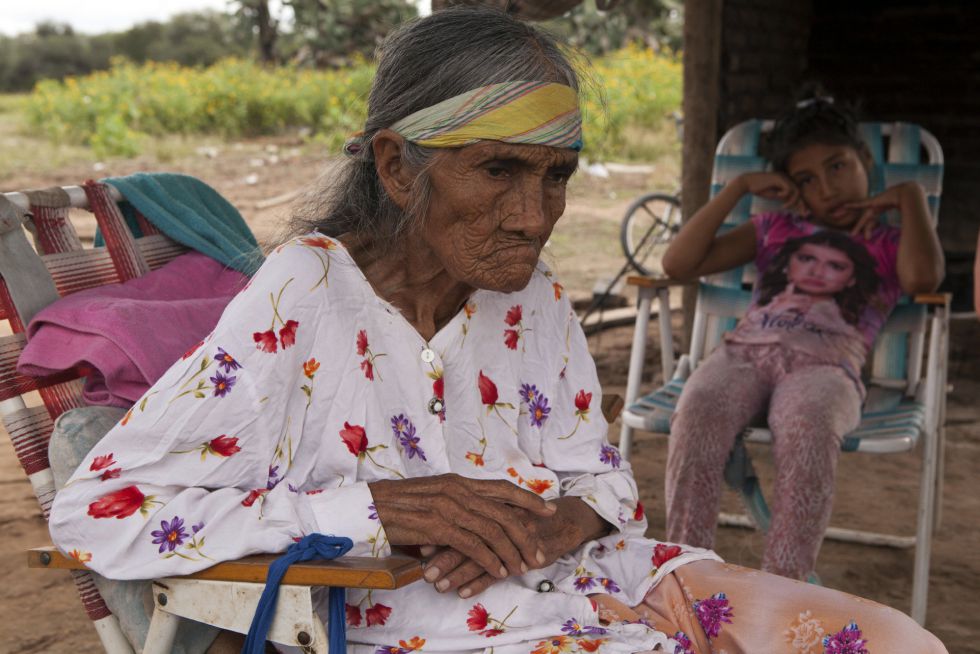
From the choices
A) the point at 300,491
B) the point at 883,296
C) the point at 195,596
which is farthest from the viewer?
the point at 883,296

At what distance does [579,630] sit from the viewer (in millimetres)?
1771

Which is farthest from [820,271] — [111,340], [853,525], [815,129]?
[111,340]

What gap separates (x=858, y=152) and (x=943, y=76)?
4.43 meters

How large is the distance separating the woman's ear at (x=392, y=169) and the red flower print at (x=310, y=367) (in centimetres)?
32

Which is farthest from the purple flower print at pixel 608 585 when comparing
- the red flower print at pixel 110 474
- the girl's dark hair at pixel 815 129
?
the girl's dark hair at pixel 815 129

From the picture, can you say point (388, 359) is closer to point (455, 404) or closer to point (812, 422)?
point (455, 404)

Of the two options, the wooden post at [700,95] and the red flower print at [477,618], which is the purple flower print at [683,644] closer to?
the red flower print at [477,618]

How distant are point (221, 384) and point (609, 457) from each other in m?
0.81

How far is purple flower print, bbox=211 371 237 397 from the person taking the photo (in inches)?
62.5

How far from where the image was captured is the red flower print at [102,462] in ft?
5.09

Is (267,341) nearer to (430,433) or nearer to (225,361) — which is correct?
(225,361)

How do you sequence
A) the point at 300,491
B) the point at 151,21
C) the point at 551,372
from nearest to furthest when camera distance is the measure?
the point at 300,491, the point at 551,372, the point at 151,21

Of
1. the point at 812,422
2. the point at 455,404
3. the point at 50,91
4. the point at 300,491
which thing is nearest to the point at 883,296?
the point at 812,422

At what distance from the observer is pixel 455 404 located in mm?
1907
